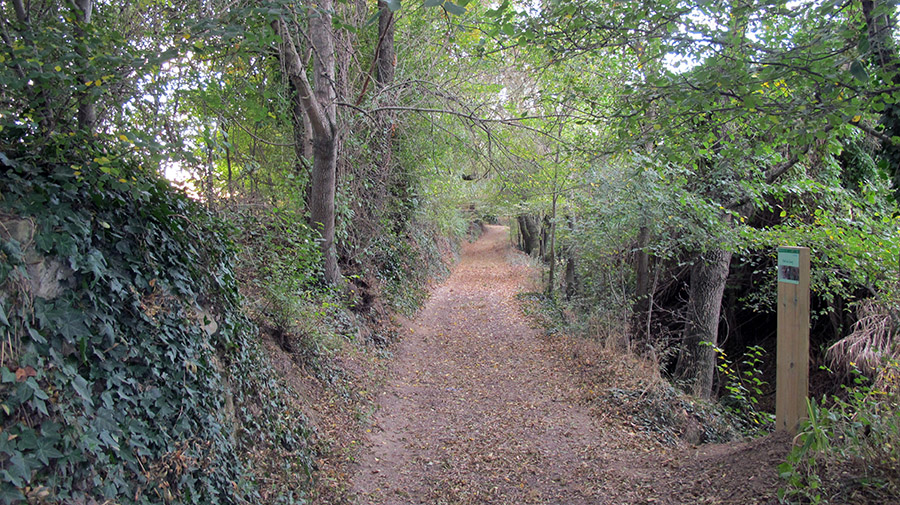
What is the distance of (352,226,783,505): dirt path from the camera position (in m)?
4.50

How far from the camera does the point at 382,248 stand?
11.8 metres

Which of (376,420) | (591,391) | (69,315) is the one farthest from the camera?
(591,391)

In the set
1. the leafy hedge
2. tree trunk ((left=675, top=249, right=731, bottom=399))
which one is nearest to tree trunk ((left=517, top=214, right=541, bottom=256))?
tree trunk ((left=675, top=249, right=731, bottom=399))

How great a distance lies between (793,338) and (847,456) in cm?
105

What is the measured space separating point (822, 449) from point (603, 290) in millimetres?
7855

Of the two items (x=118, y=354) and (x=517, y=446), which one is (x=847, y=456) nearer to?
(x=517, y=446)

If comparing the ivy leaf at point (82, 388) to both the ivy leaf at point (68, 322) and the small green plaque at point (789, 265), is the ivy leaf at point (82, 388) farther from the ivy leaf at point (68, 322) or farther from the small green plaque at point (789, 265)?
the small green plaque at point (789, 265)

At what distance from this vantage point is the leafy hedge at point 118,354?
2387 millimetres

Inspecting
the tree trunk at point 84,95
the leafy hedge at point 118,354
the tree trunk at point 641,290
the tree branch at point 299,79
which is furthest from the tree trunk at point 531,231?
the tree trunk at point 84,95

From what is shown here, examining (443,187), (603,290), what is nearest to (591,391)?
(603,290)

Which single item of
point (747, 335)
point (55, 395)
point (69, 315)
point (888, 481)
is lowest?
point (747, 335)

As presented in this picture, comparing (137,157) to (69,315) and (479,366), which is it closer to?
(69,315)

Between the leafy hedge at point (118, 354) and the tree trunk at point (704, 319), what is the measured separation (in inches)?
275

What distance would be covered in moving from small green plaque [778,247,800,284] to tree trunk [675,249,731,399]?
4257mm
